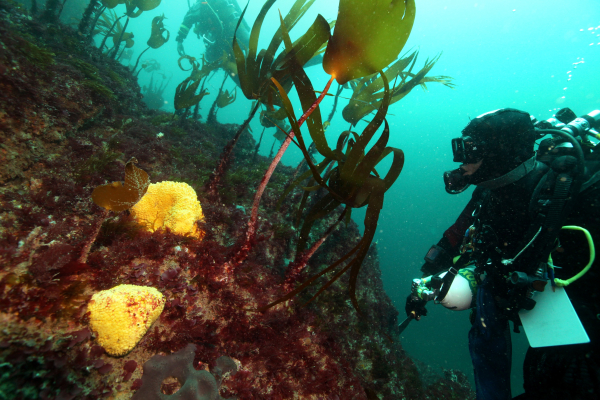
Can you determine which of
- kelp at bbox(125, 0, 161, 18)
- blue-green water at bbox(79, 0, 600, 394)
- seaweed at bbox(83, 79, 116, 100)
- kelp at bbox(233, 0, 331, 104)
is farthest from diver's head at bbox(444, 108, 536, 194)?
blue-green water at bbox(79, 0, 600, 394)

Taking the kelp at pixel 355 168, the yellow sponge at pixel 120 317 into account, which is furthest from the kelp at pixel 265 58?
the yellow sponge at pixel 120 317

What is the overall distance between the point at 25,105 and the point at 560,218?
6355mm

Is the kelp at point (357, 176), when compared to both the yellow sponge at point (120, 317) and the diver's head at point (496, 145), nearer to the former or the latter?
the yellow sponge at point (120, 317)

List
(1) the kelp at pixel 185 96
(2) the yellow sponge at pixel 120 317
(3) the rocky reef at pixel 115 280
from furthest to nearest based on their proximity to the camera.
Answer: (1) the kelp at pixel 185 96 < (2) the yellow sponge at pixel 120 317 < (3) the rocky reef at pixel 115 280

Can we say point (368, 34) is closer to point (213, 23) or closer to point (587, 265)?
point (587, 265)

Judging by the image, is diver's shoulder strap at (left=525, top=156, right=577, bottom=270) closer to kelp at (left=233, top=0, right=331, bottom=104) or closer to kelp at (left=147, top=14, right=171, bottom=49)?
kelp at (left=233, top=0, right=331, bottom=104)

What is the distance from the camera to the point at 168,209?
7.95ft

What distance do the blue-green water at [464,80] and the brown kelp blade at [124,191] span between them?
90.3 feet

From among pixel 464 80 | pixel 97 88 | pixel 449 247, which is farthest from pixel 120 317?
pixel 464 80

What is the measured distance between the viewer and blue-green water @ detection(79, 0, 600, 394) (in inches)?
1220

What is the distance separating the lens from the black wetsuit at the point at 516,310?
232 centimetres

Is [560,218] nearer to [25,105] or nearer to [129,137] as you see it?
[129,137]

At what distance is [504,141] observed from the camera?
119 inches

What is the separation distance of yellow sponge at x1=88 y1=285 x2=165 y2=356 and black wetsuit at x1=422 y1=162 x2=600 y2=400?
3.98m
